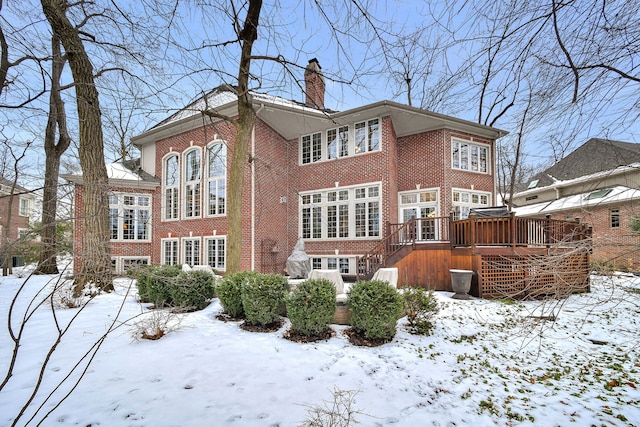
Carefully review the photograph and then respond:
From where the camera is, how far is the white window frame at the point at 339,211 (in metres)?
11.7

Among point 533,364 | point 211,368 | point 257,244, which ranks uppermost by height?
point 257,244

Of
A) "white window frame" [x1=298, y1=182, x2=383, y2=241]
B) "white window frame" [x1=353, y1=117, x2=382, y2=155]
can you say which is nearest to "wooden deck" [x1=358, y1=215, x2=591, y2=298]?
"white window frame" [x1=298, y1=182, x2=383, y2=241]

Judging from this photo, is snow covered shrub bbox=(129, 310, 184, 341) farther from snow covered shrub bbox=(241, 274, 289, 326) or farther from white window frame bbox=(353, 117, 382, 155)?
white window frame bbox=(353, 117, 382, 155)

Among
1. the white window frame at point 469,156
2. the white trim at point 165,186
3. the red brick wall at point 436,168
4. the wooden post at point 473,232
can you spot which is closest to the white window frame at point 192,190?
the white trim at point 165,186

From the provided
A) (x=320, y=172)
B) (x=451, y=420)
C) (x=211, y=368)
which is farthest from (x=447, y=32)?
(x=320, y=172)

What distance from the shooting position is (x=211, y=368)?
3.84m

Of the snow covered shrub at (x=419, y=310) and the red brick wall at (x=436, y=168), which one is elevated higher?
the red brick wall at (x=436, y=168)

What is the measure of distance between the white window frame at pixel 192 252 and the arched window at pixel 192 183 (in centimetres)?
106

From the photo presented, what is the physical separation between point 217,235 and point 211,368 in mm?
8840

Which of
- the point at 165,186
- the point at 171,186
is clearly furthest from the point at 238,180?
the point at 165,186

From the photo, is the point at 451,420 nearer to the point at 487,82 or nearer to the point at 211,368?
the point at 211,368

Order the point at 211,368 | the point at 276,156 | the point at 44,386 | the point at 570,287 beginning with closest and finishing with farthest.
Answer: the point at 570,287 < the point at 44,386 < the point at 211,368 < the point at 276,156

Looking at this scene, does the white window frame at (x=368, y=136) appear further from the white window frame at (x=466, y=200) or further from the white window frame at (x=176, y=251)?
the white window frame at (x=176, y=251)

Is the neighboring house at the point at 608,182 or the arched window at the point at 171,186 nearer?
the neighboring house at the point at 608,182
